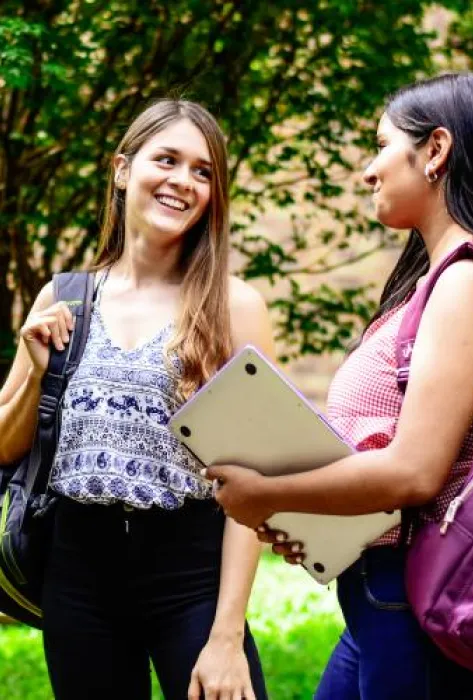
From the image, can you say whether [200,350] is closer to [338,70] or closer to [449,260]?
[449,260]

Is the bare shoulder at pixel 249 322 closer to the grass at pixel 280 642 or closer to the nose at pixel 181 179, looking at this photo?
the nose at pixel 181 179

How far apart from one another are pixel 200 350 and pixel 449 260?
2.63ft

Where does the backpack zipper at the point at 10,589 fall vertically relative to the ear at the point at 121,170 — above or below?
below

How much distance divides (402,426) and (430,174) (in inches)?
20.7

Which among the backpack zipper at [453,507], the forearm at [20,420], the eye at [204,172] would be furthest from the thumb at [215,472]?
the eye at [204,172]

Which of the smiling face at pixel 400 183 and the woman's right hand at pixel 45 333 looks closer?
the smiling face at pixel 400 183

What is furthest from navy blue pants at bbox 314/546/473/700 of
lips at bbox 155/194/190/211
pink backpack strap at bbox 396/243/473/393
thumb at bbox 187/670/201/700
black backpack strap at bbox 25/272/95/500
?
lips at bbox 155/194/190/211

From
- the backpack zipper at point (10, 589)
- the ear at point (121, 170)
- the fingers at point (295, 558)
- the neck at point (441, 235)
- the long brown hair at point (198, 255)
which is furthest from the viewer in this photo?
the ear at point (121, 170)

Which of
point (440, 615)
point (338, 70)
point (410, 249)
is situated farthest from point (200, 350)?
point (338, 70)

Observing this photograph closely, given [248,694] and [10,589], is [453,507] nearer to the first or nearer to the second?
[248,694]

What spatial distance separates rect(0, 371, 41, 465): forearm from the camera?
3209 millimetres

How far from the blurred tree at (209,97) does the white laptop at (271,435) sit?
151 inches

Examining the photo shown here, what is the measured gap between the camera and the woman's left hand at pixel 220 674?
9.62 ft

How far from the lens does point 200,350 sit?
3.11 m
